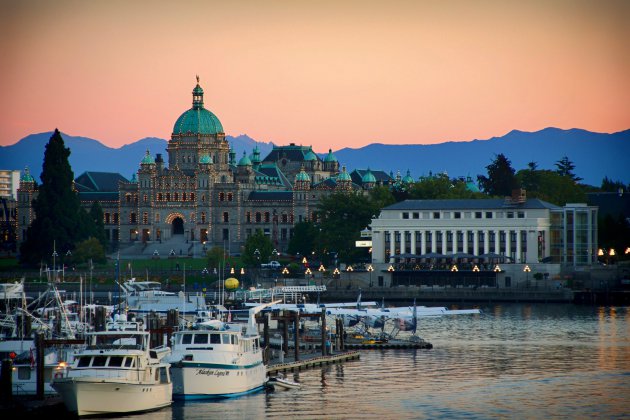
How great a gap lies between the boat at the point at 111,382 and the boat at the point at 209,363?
3.08 meters

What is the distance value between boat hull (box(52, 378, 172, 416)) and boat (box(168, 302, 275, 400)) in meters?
4.04

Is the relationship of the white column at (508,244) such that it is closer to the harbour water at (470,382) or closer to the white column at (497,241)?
the white column at (497,241)

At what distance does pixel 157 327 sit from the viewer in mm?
96312

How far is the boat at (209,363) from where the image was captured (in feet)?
268

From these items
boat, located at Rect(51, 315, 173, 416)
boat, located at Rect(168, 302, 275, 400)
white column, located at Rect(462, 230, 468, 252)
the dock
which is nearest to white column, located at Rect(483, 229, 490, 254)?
white column, located at Rect(462, 230, 468, 252)

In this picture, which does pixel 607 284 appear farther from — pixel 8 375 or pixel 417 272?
pixel 8 375

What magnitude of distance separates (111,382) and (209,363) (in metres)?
7.43

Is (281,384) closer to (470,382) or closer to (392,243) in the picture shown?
(470,382)

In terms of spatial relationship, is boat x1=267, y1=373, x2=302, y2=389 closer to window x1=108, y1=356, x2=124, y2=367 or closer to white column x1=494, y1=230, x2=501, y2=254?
window x1=108, y1=356, x2=124, y2=367

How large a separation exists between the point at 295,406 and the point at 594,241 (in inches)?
4221

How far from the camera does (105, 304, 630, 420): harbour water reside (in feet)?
268

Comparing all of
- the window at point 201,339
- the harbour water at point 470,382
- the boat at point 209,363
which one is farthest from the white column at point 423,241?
the window at point 201,339

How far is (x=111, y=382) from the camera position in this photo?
76.2 metres

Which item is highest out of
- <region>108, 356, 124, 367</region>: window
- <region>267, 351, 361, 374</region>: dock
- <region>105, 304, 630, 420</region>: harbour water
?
<region>108, 356, 124, 367</region>: window
